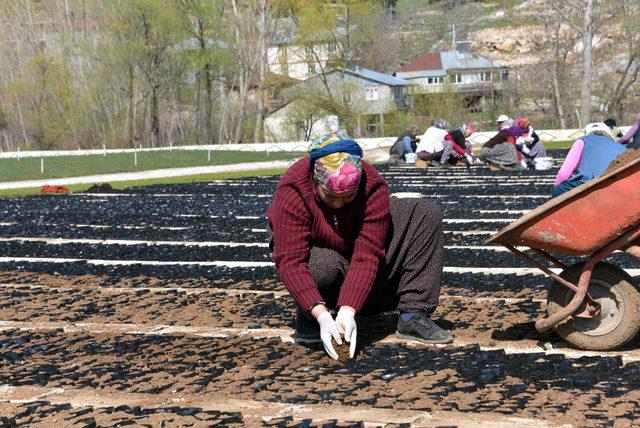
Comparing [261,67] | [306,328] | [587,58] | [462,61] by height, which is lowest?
[306,328]

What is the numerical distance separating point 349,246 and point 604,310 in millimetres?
1302

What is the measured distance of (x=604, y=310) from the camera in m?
4.48

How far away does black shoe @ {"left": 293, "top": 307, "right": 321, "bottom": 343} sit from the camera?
482 centimetres

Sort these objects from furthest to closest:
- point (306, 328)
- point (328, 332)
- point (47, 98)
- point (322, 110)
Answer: point (47, 98), point (322, 110), point (306, 328), point (328, 332)

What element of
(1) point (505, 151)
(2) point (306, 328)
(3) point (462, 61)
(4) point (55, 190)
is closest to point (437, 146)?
(1) point (505, 151)

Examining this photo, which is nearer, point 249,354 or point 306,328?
point 249,354

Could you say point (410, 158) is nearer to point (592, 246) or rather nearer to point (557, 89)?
point (592, 246)

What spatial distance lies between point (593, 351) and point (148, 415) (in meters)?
2.21

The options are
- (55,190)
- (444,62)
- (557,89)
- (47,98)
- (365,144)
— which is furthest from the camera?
(444,62)

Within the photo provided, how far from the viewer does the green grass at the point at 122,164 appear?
2758cm

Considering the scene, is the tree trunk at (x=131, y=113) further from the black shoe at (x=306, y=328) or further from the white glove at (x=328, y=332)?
the white glove at (x=328, y=332)

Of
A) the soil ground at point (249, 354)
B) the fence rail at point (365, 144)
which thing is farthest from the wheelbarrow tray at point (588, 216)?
the fence rail at point (365, 144)

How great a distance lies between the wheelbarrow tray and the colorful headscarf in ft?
2.51

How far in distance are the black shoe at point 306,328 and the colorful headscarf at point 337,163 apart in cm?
81
